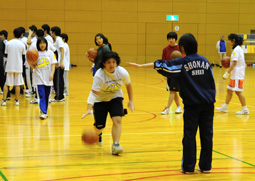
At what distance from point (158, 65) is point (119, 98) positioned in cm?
116

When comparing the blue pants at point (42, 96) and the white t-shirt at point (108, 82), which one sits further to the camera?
the blue pants at point (42, 96)

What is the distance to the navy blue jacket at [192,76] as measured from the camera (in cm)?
445

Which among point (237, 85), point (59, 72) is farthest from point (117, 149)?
point (59, 72)

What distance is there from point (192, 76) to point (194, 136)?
648mm

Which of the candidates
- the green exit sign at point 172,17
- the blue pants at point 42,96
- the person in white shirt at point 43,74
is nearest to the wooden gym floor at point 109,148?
the blue pants at point 42,96

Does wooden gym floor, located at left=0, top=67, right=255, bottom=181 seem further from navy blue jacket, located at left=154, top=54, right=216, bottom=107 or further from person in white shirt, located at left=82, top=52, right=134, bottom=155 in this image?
navy blue jacket, located at left=154, top=54, right=216, bottom=107

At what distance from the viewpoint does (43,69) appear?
812 cm

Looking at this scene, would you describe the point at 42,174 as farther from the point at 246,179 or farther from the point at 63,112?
the point at 63,112

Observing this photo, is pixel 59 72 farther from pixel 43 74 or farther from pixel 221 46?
pixel 221 46

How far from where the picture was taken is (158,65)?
14.6ft

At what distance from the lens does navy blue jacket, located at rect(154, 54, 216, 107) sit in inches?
175

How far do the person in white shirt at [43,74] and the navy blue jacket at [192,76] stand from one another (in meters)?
4.05

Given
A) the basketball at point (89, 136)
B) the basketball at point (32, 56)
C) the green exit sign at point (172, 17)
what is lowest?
the basketball at point (89, 136)

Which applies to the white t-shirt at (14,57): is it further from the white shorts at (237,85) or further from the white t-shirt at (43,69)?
the white shorts at (237,85)
